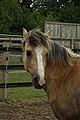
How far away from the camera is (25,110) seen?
6141 millimetres

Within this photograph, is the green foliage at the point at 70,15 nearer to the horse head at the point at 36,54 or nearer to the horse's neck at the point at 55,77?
the horse's neck at the point at 55,77

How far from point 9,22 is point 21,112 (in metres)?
15.2

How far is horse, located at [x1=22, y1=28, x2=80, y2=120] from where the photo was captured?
11.2 ft

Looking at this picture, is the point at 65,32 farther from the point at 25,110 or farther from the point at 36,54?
the point at 36,54

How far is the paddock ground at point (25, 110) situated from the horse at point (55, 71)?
2.02 metres

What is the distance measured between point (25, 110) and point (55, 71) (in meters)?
2.70

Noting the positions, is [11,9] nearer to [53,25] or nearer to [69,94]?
[53,25]

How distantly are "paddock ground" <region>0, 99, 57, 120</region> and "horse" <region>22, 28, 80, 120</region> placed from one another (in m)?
2.02

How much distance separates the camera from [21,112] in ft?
19.6

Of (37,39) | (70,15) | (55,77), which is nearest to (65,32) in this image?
(55,77)

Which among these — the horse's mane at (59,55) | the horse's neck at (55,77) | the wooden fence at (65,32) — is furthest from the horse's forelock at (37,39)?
the wooden fence at (65,32)

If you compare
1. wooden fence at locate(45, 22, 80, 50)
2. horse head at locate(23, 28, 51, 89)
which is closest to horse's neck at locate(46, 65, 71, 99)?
horse head at locate(23, 28, 51, 89)

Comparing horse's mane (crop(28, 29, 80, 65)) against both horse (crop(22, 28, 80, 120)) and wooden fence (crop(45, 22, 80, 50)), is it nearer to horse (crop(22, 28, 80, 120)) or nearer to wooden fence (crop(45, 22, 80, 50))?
horse (crop(22, 28, 80, 120))

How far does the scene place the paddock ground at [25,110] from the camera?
5547 millimetres
